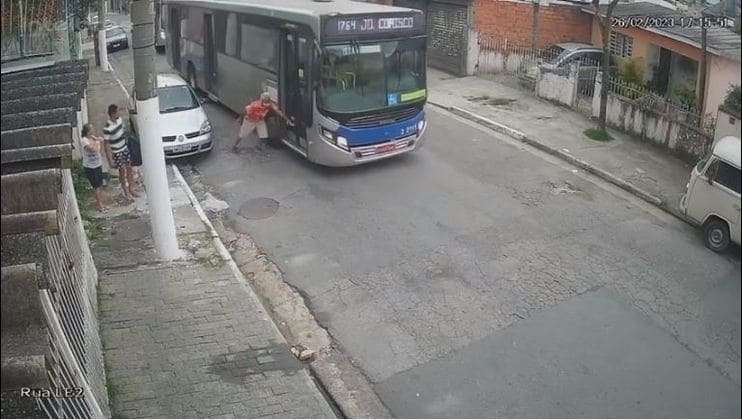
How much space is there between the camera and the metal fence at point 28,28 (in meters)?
9.21

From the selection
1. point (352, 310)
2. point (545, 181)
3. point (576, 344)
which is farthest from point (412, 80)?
point (576, 344)

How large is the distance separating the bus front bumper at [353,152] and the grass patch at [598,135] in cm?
449

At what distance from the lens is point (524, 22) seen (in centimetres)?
2286

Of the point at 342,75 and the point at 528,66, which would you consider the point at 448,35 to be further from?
the point at 342,75

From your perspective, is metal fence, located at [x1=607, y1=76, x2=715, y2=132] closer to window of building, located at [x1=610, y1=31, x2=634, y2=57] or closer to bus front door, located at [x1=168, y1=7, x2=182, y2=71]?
window of building, located at [x1=610, y1=31, x2=634, y2=57]

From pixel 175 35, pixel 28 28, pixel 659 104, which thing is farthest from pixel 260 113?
pixel 175 35

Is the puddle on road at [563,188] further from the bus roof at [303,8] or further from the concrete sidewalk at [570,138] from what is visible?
the bus roof at [303,8]

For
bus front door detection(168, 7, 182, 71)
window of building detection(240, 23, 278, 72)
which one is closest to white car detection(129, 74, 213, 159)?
window of building detection(240, 23, 278, 72)

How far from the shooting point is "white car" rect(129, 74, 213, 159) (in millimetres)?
14062

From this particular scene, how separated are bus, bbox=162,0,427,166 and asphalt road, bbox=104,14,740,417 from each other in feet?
2.03

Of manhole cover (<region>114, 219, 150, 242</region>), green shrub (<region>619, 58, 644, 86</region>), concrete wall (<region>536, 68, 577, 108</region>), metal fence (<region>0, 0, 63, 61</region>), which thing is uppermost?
metal fence (<region>0, 0, 63, 61</region>)

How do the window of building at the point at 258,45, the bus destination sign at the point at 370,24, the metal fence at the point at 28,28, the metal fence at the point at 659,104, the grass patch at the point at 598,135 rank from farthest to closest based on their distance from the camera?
the grass patch at the point at 598,135, the window of building at the point at 258,45, the metal fence at the point at 659,104, the bus destination sign at the point at 370,24, the metal fence at the point at 28,28

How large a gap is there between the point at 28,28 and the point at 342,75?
193 inches

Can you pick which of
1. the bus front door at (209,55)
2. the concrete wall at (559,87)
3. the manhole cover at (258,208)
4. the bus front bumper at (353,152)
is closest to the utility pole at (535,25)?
the concrete wall at (559,87)
